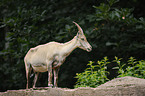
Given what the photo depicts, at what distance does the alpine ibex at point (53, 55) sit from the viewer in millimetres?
3900

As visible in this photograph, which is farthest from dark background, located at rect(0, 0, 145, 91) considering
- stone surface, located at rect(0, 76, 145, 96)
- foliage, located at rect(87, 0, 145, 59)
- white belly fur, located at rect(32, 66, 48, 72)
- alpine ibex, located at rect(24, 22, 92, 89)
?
stone surface, located at rect(0, 76, 145, 96)

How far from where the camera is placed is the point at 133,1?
6934mm

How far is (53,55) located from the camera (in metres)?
3.90

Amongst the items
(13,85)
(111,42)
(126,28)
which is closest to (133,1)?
(126,28)

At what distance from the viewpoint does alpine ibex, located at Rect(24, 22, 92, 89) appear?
12.8ft

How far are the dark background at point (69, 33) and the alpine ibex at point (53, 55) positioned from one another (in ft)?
4.75

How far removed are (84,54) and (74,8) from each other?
1598mm

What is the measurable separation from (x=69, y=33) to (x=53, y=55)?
1.87 metres

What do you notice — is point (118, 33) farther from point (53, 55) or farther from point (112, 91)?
point (112, 91)

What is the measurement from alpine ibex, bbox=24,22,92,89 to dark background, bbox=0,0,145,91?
4.75 feet

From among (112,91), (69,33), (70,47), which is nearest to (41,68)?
(70,47)

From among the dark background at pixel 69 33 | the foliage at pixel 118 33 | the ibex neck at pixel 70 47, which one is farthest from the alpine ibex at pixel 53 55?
the foliage at pixel 118 33

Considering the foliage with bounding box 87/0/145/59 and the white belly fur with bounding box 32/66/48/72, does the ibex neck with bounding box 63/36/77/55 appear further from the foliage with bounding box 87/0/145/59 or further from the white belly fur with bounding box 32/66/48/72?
the foliage with bounding box 87/0/145/59

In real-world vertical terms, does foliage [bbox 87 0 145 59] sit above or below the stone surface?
above
